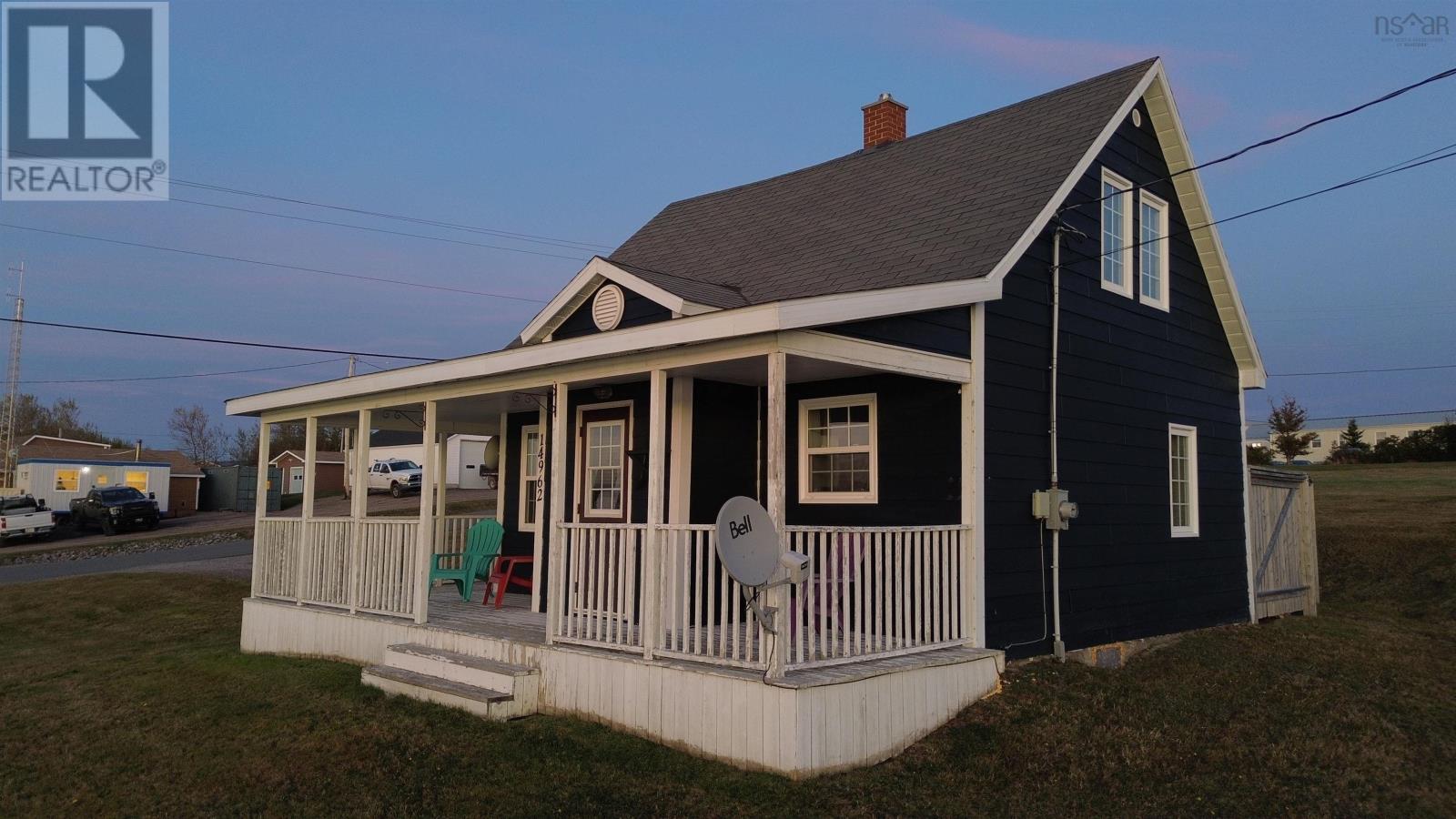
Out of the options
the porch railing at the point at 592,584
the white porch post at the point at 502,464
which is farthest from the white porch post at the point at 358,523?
the porch railing at the point at 592,584

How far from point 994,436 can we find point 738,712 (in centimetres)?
324

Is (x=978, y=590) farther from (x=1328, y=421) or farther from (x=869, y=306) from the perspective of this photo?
(x=1328, y=421)

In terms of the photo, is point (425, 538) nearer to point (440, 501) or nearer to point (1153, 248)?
point (440, 501)

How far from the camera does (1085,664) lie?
8.52 m

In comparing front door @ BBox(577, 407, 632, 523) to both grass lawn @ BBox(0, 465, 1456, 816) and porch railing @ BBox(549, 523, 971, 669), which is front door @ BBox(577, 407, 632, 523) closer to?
porch railing @ BBox(549, 523, 971, 669)

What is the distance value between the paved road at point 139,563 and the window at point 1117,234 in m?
18.6

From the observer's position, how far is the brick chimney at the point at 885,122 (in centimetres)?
1286

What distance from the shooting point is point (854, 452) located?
8594mm

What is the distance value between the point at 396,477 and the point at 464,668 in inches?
1204

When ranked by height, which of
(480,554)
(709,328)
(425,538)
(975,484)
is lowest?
(480,554)

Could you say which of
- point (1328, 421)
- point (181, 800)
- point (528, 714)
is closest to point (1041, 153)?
point (528, 714)

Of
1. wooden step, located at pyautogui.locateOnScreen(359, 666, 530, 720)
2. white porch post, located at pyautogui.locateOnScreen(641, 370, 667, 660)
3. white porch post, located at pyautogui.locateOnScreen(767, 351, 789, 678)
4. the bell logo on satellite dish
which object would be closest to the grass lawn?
wooden step, located at pyautogui.locateOnScreen(359, 666, 530, 720)

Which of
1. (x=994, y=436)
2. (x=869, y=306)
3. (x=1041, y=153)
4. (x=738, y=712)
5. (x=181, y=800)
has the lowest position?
(x=181, y=800)

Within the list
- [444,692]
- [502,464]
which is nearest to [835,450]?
[444,692]
